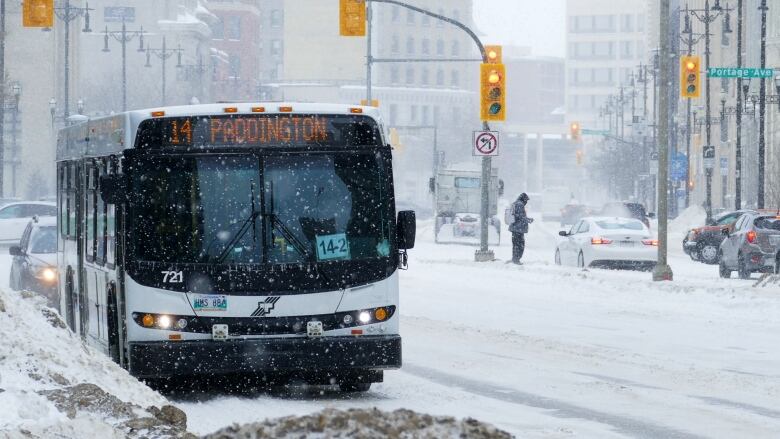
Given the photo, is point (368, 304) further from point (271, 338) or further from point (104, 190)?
point (104, 190)

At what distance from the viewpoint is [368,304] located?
12.2 m

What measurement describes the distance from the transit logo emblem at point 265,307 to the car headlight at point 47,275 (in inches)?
449

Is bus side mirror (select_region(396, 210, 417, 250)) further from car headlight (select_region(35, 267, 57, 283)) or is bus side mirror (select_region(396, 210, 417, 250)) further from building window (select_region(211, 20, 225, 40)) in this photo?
building window (select_region(211, 20, 225, 40))

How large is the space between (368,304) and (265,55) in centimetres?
18495

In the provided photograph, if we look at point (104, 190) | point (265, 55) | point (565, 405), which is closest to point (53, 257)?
point (104, 190)

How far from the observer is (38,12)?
3025 centimetres

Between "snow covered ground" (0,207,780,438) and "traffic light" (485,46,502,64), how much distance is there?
963cm

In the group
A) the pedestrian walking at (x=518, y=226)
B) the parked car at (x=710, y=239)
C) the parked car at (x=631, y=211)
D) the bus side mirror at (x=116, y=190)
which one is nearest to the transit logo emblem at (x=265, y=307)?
the bus side mirror at (x=116, y=190)

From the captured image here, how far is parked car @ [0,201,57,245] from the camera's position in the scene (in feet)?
152

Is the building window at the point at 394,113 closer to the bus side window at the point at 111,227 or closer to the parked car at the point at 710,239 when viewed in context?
the parked car at the point at 710,239

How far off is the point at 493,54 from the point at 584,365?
21617 millimetres

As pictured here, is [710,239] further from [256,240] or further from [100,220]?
[256,240]

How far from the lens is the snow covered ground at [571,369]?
10469 millimetres

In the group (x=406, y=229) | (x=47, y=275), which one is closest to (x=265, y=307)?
(x=406, y=229)
